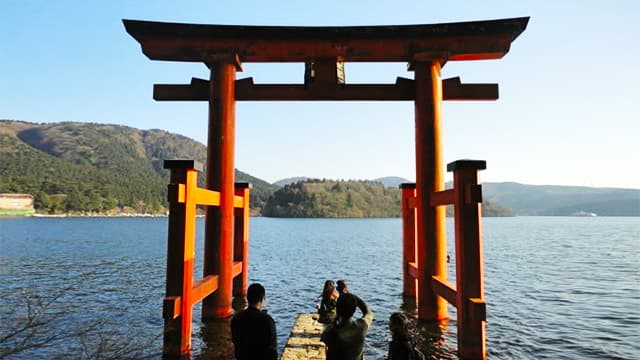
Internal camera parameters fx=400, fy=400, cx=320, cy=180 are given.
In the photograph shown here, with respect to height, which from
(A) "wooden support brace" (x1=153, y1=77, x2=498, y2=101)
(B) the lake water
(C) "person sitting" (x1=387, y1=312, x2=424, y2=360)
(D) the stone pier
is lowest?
(B) the lake water

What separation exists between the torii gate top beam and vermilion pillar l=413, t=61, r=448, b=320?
0.53m

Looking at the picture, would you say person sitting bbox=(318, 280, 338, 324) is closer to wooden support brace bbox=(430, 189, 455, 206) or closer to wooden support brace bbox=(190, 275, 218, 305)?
wooden support brace bbox=(190, 275, 218, 305)

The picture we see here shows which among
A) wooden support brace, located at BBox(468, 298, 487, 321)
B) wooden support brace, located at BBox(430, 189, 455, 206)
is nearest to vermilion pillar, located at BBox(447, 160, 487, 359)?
wooden support brace, located at BBox(468, 298, 487, 321)

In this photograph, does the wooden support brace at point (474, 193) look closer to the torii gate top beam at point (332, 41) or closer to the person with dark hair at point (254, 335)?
the torii gate top beam at point (332, 41)

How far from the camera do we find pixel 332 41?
8.34m

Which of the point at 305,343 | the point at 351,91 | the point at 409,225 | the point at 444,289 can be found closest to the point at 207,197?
the point at 305,343

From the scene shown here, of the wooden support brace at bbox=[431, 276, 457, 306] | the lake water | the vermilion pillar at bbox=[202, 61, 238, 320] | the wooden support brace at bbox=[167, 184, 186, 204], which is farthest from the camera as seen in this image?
the vermilion pillar at bbox=[202, 61, 238, 320]

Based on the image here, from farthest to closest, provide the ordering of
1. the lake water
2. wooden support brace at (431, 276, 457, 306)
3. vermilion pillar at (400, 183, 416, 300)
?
vermilion pillar at (400, 183, 416, 300) < the lake water < wooden support brace at (431, 276, 457, 306)

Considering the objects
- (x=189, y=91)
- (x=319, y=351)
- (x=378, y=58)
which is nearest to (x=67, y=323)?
(x=189, y=91)

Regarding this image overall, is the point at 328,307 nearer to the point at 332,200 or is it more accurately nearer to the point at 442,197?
the point at 442,197

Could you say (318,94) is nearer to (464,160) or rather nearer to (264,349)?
(464,160)

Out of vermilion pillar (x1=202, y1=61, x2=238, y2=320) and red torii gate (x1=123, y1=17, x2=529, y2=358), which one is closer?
red torii gate (x1=123, y1=17, x2=529, y2=358)

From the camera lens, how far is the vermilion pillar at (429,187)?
8078mm

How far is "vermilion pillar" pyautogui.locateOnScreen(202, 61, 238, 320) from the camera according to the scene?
27.5 ft
